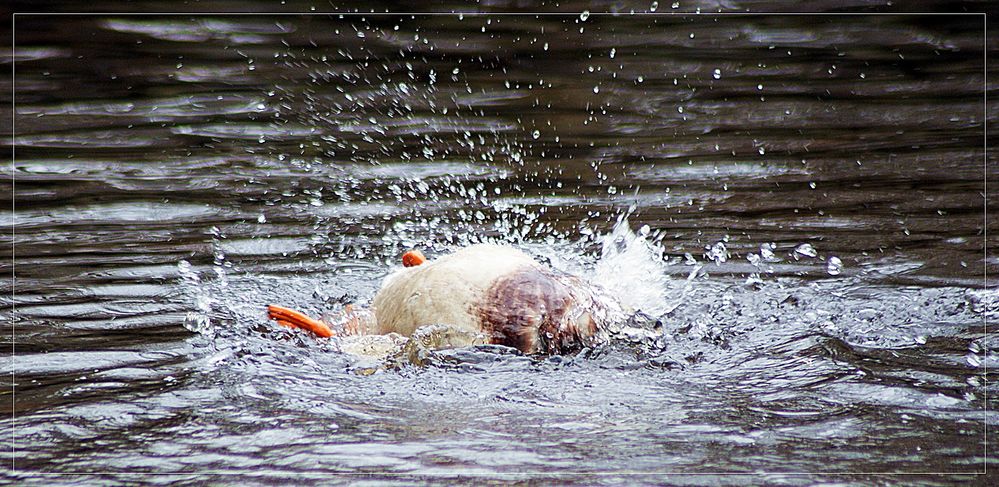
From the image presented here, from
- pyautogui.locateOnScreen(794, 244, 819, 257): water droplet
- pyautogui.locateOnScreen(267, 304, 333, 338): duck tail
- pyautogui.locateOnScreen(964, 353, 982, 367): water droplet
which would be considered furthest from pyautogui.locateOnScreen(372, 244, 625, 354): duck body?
pyautogui.locateOnScreen(794, 244, 819, 257): water droplet

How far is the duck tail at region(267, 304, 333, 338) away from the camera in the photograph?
3.72 meters

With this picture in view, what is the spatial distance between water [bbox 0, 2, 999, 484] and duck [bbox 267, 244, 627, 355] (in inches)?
3.0

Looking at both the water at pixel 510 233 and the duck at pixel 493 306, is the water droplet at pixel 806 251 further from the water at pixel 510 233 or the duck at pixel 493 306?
the duck at pixel 493 306

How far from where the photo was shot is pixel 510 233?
5672 millimetres

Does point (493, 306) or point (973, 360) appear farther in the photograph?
point (973, 360)

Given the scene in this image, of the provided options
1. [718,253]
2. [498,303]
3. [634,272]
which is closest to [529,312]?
[498,303]

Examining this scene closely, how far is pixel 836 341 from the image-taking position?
4.11m

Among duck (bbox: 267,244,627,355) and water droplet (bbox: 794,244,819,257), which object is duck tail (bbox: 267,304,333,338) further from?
water droplet (bbox: 794,244,819,257)

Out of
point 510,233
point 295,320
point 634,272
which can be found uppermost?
point 510,233

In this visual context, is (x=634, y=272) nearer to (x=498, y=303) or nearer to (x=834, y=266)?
(x=834, y=266)

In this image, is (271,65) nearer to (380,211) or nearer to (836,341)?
(380,211)

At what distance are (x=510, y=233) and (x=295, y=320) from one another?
2097 millimetres

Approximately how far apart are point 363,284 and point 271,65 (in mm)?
3613

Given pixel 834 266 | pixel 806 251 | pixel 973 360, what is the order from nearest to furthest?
pixel 973 360 < pixel 834 266 < pixel 806 251
